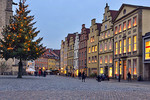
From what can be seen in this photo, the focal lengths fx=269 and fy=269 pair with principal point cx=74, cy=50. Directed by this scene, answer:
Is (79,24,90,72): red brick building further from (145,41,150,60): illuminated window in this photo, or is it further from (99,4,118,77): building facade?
(145,41,150,60): illuminated window

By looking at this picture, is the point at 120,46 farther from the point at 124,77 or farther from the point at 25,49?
the point at 25,49

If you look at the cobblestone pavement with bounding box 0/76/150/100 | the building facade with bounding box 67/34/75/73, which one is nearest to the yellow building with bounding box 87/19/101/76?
the building facade with bounding box 67/34/75/73

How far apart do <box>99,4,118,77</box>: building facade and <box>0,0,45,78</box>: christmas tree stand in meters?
19.3

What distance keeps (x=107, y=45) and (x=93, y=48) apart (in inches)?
443

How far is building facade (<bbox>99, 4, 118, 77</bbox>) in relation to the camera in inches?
2200

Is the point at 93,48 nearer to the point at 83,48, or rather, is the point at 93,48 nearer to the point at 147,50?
the point at 83,48

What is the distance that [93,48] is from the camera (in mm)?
68750

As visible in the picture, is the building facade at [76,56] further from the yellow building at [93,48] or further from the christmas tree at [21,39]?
the christmas tree at [21,39]

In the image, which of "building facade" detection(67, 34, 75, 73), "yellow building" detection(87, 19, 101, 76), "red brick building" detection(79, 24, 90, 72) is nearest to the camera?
"yellow building" detection(87, 19, 101, 76)

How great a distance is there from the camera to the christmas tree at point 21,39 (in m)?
39.7

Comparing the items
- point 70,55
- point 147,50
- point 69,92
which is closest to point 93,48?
point 147,50

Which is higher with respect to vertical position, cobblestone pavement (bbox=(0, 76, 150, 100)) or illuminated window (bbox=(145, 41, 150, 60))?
illuminated window (bbox=(145, 41, 150, 60))

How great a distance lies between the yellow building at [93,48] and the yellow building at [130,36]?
1301cm

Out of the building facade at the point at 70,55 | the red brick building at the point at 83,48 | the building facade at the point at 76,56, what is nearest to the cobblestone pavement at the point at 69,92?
the red brick building at the point at 83,48
